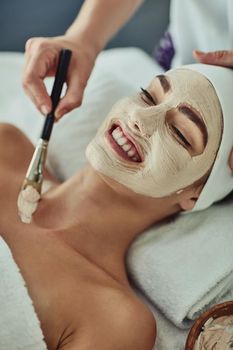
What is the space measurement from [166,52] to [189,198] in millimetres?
821

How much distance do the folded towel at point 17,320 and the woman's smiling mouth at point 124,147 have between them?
1.07 ft

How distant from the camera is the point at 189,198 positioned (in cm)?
122

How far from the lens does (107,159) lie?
1.12m

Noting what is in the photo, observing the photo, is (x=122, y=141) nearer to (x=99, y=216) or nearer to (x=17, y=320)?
(x=99, y=216)

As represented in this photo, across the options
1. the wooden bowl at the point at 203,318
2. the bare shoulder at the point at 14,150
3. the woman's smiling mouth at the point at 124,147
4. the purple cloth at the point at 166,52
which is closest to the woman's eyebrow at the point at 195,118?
the woman's smiling mouth at the point at 124,147

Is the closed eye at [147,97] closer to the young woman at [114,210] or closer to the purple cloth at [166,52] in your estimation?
the young woman at [114,210]

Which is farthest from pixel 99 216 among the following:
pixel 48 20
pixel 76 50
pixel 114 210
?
pixel 48 20

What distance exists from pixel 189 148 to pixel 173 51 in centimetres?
84

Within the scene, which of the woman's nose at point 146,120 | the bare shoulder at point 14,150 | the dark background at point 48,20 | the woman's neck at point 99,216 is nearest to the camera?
the woman's nose at point 146,120

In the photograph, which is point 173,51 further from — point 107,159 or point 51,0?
point 107,159

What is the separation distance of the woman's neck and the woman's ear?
3 centimetres

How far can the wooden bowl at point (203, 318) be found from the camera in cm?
102

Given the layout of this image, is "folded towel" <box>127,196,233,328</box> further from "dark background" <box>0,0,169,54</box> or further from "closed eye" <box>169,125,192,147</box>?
"dark background" <box>0,0,169,54</box>

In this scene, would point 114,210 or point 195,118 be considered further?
point 114,210
